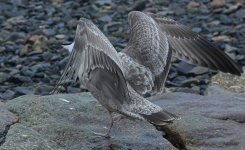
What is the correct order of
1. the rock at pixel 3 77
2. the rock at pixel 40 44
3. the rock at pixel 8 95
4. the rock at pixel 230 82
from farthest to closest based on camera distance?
the rock at pixel 40 44 < the rock at pixel 3 77 < the rock at pixel 8 95 < the rock at pixel 230 82

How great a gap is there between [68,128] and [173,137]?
2.70ft

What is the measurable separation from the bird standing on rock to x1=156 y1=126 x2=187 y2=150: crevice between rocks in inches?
12.6

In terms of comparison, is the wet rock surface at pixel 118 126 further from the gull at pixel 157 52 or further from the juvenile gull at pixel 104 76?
the gull at pixel 157 52

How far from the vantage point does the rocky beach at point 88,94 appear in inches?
233

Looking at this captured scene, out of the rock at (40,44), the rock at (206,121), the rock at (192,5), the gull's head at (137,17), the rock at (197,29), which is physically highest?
the gull's head at (137,17)

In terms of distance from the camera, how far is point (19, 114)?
6.31m

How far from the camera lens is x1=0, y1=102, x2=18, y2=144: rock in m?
5.85

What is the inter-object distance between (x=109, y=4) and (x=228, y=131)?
23.9 ft

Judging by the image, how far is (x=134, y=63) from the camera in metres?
6.38

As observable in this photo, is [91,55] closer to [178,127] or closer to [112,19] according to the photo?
[178,127]

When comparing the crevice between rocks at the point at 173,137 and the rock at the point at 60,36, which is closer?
the crevice between rocks at the point at 173,137

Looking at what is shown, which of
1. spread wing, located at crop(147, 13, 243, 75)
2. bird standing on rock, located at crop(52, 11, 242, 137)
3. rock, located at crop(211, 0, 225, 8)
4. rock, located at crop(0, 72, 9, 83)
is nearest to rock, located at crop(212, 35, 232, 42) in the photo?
rock, located at crop(211, 0, 225, 8)

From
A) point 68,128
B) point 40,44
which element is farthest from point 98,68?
point 40,44

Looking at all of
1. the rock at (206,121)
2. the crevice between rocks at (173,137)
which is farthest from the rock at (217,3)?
the crevice between rocks at (173,137)
